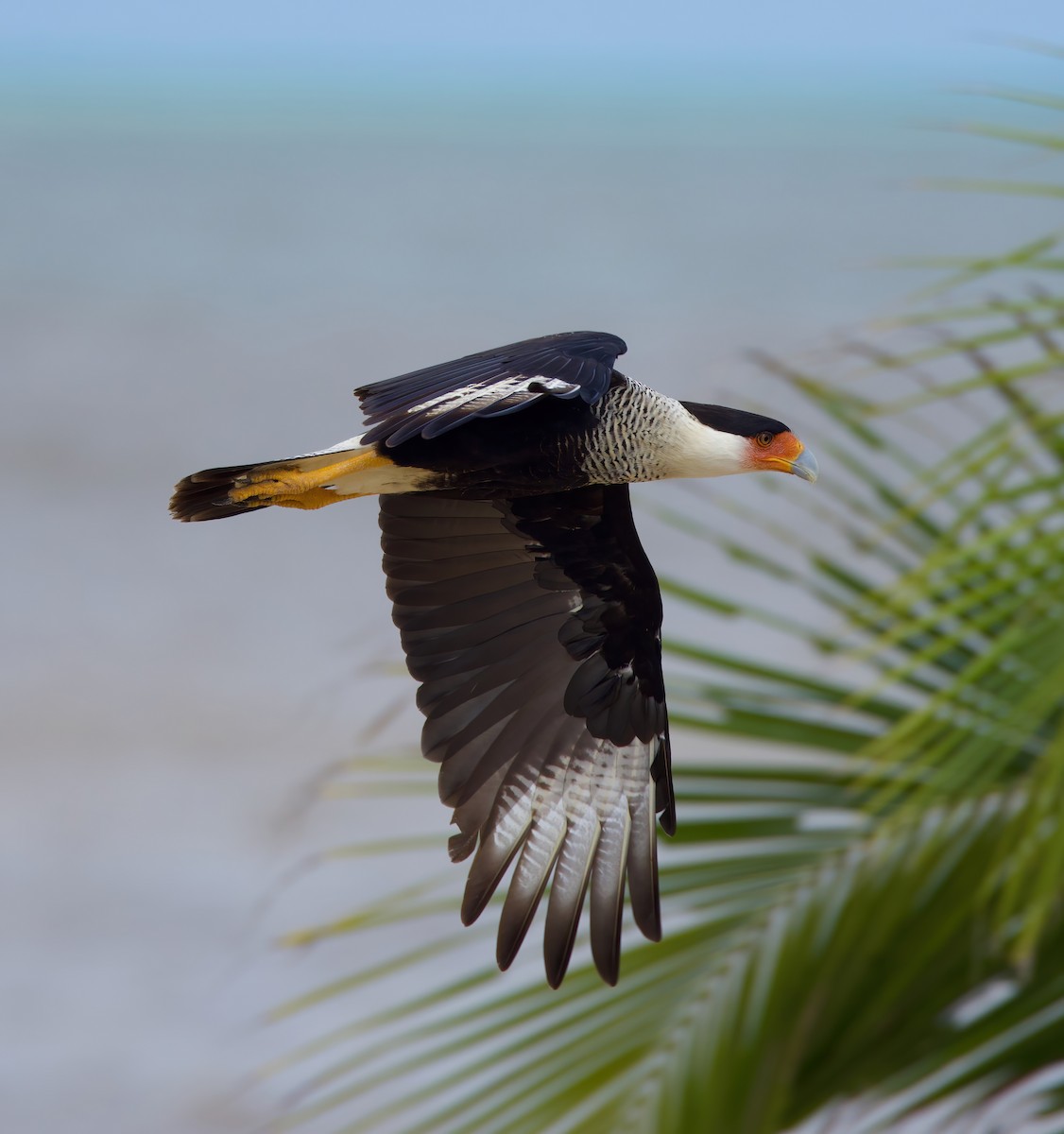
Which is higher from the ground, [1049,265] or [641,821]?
Answer: [1049,265]

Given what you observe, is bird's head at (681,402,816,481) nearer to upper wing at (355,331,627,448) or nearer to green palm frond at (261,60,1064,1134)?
green palm frond at (261,60,1064,1134)

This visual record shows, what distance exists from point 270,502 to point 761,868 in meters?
1.21

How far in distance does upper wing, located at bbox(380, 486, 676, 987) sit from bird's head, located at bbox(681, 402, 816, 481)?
1.47 ft

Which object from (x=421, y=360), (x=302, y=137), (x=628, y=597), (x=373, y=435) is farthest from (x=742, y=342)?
(x=302, y=137)

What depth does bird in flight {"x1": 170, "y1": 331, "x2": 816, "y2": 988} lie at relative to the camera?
10.4 ft

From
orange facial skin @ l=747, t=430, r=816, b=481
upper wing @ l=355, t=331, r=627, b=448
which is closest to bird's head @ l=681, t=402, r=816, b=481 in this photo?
orange facial skin @ l=747, t=430, r=816, b=481

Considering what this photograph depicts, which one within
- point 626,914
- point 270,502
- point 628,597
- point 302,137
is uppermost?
point 302,137

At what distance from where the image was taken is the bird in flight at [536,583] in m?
3.17

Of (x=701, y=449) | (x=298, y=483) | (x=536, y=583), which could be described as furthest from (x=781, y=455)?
(x=298, y=483)

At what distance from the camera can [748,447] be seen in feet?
11.3

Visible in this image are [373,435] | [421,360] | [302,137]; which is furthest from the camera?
[302,137]

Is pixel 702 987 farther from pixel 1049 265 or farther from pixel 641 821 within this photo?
pixel 1049 265

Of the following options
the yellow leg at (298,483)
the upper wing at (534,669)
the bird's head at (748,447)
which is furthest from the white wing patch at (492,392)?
the upper wing at (534,669)

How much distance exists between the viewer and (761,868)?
10.2 feet
